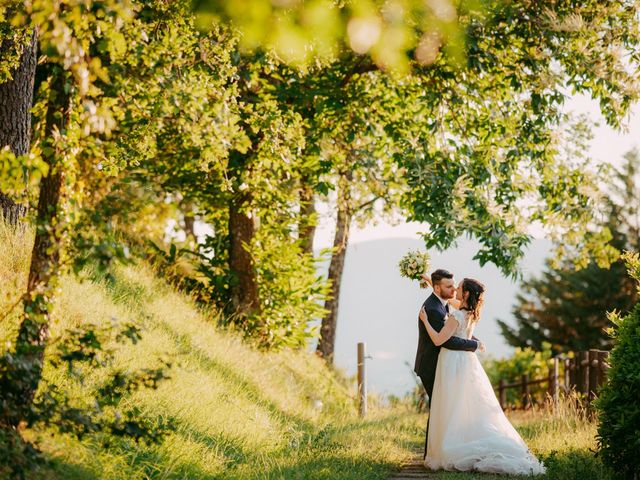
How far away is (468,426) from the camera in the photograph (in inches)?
347

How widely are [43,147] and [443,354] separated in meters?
5.88

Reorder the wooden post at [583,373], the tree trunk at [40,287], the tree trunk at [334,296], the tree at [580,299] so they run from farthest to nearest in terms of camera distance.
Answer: the tree at [580,299]
the tree trunk at [334,296]
the wooden post at [583,373]
the tree trunk at [40,287]

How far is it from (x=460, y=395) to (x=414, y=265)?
1960 mm

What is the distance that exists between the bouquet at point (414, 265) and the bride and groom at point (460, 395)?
0.47 meters

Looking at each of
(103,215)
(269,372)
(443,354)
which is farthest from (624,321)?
(269,372)

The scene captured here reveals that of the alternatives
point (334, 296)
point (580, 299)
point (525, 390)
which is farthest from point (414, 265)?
point (580, 299)

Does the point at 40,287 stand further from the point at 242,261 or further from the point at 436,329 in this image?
the point at 242,261

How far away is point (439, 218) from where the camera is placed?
456 inches

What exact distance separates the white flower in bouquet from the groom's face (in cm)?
72

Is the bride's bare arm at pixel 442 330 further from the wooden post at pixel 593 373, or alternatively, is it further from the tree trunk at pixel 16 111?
the wooden post at pixel 593 373

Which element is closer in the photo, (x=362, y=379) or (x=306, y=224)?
(x=362, y=379)

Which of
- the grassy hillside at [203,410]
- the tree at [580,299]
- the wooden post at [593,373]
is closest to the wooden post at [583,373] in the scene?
the wooden post at [593,373]

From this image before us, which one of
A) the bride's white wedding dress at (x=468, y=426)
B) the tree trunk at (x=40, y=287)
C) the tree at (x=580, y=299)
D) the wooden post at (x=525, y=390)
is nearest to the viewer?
the tree trunk at (x=40, y=287)

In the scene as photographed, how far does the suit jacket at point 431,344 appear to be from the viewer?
9.27m
